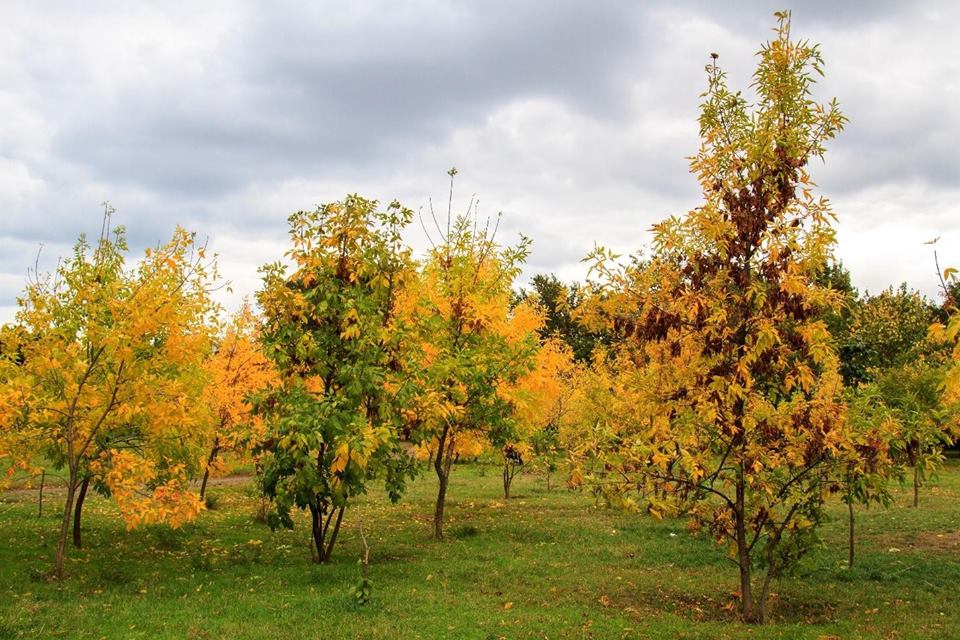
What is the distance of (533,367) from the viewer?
44.9 feet

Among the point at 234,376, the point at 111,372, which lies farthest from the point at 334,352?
the point at 234,376

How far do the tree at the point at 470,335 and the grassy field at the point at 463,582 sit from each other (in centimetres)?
236

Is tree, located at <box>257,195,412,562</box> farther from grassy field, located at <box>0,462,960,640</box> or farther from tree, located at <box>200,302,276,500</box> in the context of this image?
tree, located at <box>200,302,276,500</box>

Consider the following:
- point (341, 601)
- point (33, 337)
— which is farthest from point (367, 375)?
point (33, 337)

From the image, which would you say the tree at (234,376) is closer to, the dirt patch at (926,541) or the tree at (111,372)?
the tree at (111,372)

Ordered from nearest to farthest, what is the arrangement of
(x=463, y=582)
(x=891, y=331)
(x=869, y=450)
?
(x=869, y=450), (x=463, y=582), (x=891, y=331)

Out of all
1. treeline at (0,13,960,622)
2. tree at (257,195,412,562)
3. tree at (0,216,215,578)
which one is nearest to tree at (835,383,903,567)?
treeline at (0,13,960,622)

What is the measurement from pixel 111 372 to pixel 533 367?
Answer: 7.48 meters

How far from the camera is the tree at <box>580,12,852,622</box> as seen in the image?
749cm

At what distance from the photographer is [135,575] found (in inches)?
402

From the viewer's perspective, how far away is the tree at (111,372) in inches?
360

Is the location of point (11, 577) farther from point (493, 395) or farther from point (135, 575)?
point (493, 395)

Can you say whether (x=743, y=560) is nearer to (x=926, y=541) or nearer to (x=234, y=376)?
(x=926, y=541)

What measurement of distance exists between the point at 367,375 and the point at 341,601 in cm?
304
